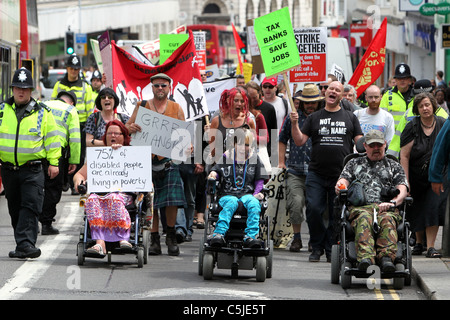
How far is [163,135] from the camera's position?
12.2m

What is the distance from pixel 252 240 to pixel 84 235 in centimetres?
179

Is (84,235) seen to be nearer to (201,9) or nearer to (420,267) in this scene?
(420,267)

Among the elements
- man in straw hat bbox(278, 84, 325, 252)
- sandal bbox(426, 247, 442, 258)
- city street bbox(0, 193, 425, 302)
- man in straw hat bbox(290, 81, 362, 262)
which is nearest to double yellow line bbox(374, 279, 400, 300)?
A: city street bbox(0, 193, 425, 302)

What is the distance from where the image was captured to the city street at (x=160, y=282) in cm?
945

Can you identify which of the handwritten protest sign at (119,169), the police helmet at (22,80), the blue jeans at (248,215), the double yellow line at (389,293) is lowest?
the double yellow line at (389,293)

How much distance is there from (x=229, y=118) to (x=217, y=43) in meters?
58.0

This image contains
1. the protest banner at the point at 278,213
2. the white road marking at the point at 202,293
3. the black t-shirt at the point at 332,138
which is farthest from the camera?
the protest banner at the point at 278,213

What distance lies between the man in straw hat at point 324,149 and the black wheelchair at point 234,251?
1.61 m

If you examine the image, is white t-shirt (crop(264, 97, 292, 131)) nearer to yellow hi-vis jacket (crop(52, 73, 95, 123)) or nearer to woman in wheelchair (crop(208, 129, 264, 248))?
yellow hi-vis jacket (crop(52, 73, 95, 123))

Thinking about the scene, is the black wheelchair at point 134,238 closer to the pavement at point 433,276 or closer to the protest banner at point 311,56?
the pavement at point 433,276

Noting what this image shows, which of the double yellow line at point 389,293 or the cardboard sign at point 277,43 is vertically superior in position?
the cardboard sign at point 277,43

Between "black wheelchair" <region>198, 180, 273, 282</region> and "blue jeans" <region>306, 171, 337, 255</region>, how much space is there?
1595 millimetres

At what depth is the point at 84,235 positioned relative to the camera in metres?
11.0

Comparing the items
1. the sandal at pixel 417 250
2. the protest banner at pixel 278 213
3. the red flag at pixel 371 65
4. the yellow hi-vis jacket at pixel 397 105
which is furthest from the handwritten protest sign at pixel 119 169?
the red flag at pixel 371 65
